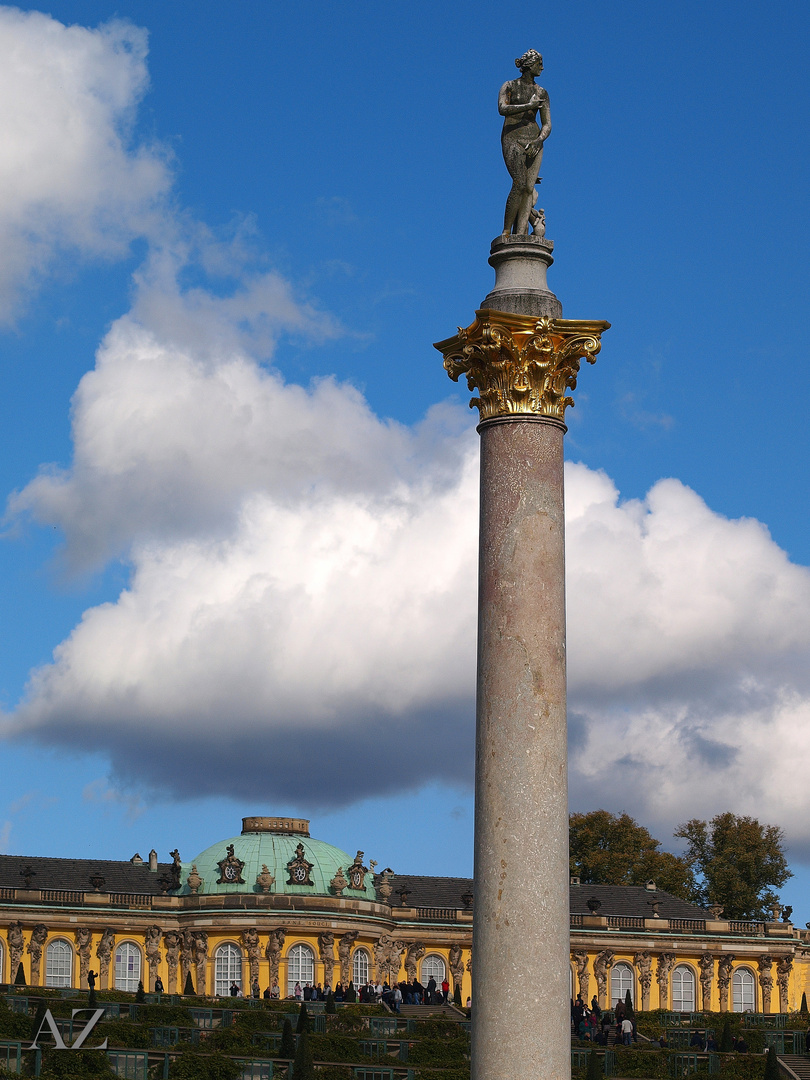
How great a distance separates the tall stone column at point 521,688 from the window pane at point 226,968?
6871 cm

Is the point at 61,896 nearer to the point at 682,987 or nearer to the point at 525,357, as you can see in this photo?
the point at 682,987

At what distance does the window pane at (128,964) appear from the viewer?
82688 millimetres

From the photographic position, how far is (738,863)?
3858 inches

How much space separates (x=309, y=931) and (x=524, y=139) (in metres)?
69.0

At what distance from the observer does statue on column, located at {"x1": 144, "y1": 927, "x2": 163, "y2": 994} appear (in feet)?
272

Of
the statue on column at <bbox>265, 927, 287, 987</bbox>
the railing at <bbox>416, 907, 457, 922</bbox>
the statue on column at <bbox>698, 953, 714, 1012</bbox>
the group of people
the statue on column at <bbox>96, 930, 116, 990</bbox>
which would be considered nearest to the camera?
the group of people

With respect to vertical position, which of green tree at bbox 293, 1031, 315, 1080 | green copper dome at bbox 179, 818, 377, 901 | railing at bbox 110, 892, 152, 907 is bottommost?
green tree at bbox 293, 1031, 315, 1080

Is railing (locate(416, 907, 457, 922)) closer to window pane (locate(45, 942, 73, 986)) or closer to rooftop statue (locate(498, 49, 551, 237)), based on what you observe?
window pane (locate(45, 942, 73, 986))

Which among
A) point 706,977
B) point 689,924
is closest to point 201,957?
point 689,924

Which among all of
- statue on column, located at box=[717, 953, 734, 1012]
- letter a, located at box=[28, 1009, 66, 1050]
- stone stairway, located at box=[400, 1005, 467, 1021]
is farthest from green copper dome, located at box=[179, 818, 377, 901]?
letter a, located at box=[28, 1009, 66, 1050]

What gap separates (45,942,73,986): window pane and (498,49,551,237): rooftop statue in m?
70.9

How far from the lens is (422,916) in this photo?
3430 inches

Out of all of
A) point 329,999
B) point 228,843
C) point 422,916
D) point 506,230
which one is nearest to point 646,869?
point 422,916

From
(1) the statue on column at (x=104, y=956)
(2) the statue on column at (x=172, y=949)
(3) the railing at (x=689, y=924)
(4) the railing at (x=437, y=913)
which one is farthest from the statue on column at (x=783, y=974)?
(1) the statue on column at (x=104, y=956)
